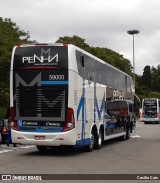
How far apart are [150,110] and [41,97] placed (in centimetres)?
4245

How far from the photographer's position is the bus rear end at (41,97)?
15484 mm

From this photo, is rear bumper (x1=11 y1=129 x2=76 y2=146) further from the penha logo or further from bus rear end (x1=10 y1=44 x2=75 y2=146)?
the penha logo

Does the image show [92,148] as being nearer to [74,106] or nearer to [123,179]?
[74,106]

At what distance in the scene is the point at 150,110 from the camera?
56938mm

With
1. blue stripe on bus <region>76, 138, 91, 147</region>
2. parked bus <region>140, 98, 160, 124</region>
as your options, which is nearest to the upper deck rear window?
blue stripe on bus <region>76, 138, 91, 147</region>

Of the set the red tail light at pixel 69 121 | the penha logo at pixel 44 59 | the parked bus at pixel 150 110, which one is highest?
the penha logo at pixel 44 59

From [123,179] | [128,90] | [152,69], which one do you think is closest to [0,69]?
[128,90]

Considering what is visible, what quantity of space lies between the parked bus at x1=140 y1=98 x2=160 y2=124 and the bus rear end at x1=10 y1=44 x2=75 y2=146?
139 ft

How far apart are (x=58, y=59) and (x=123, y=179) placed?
20.6 ft

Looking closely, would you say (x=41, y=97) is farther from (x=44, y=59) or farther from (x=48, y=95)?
(x=44, y=59)

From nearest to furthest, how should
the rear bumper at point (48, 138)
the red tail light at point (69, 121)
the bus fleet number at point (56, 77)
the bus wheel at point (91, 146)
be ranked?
1. the rear bumper at point (48, 138)
2. the red tail light at point (69, 121)
3. the bus fleet number at point (56, 77)
4. the bus wheel at point (91, 146)

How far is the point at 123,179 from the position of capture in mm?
10547

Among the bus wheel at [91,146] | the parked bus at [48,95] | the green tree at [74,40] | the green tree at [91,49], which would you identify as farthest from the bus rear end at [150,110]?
the parked bus at [48,95]

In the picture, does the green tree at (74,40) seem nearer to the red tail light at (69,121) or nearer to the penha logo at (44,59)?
the penha logo at (44,59)
